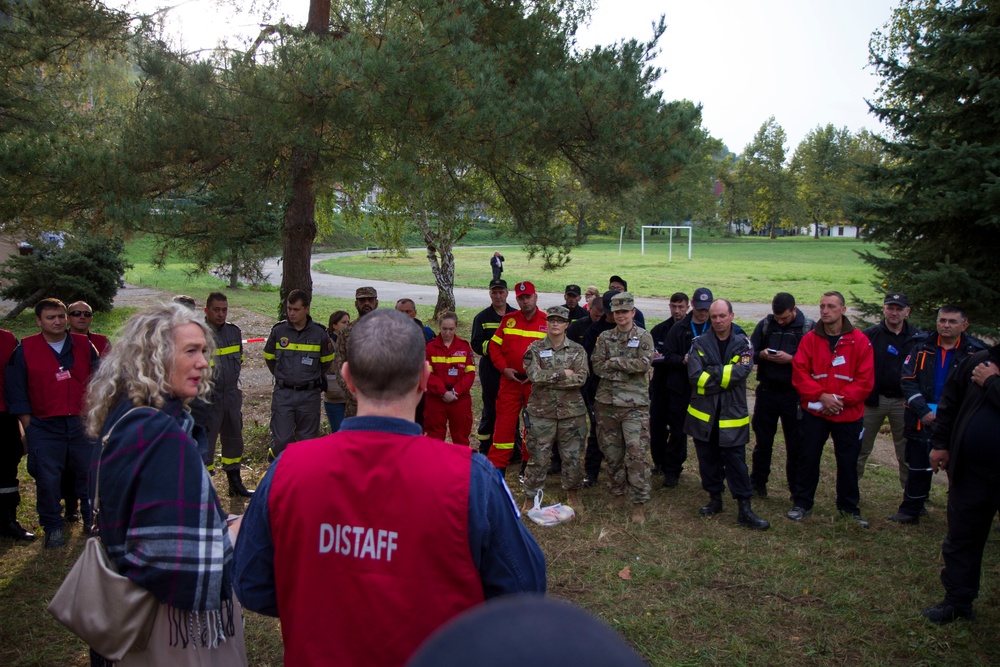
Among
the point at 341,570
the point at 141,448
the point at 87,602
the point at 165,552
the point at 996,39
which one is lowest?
the point at 87,602

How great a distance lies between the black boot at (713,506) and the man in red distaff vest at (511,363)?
2.02 m

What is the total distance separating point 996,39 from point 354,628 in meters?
9.50

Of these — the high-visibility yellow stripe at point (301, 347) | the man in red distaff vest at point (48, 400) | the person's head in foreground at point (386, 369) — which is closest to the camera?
the person's head in foreground at point (386, 369)

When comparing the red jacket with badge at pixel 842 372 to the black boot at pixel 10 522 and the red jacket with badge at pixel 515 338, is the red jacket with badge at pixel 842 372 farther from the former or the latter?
the black boot at pixel 10 522

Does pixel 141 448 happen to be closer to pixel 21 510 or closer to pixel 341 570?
pixel 341 570

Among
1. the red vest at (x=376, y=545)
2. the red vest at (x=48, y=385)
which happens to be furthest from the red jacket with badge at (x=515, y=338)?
the red vest at (x=376, y=545)

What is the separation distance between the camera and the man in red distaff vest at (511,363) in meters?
7.48

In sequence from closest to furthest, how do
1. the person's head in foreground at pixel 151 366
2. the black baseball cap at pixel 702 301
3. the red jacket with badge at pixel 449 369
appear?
1. the person's head in foreground at pixel 151 366
2. the black baseball cap at pixel 702 301
3. the red jacket with badge at pixel 449 369

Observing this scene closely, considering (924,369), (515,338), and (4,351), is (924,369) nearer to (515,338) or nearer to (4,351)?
(515,338)

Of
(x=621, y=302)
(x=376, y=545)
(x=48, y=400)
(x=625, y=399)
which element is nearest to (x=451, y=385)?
(x=625, y=399)

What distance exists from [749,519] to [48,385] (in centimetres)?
597

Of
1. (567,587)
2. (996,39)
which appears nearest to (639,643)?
(567,587)

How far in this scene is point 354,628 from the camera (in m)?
1.83

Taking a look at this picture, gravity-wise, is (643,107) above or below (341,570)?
above
